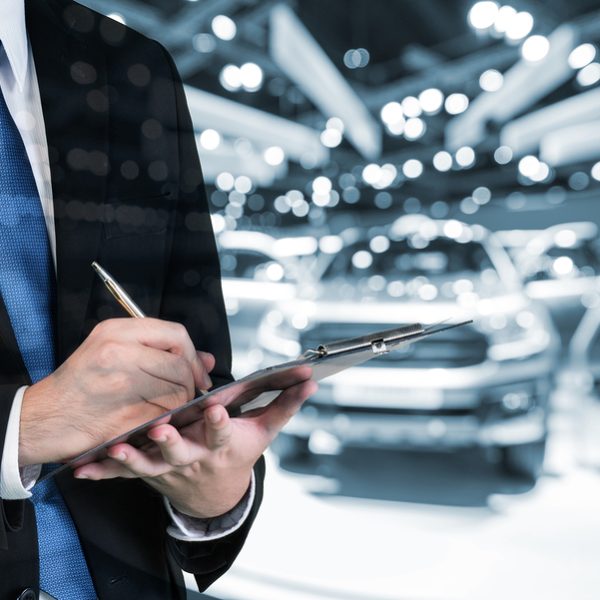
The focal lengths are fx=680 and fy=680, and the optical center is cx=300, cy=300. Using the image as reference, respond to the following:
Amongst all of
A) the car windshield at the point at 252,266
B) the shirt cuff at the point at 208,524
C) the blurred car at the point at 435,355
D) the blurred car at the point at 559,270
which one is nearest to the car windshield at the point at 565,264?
the blurred car at the point at 559,270

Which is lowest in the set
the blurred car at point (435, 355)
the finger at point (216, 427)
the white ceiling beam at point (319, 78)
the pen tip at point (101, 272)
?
the finger at point (216, 427)

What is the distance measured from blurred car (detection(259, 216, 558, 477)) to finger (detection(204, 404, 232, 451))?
1918 mm

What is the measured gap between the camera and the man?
0.48 m

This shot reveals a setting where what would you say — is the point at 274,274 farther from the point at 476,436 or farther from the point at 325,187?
the point at 476,436

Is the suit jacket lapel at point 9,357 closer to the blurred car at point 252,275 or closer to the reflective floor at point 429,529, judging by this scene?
the reflective floor at point 429,529

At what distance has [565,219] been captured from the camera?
3385 millimetres

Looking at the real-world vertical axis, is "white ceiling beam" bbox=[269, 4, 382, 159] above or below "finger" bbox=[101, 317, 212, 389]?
above

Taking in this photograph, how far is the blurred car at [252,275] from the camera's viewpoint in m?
3.31

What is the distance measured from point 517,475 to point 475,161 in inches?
62.0

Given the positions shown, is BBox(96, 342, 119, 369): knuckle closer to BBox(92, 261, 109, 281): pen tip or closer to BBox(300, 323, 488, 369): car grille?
BBox(92, 261, 109, 281): pen tip

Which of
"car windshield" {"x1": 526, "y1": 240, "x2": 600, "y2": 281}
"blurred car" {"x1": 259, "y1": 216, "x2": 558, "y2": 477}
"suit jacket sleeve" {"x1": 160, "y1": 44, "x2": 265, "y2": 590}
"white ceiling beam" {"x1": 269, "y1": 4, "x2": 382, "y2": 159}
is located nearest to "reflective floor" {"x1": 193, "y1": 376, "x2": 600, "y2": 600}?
"blurred car" {"x1": 259, "y1": 216, "x2": 558, "y2": 477}

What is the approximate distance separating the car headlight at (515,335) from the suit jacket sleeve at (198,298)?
1.79m

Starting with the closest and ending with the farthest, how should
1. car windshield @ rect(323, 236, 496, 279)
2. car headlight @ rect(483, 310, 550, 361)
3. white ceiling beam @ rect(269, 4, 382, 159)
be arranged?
car headlight @ rect(483, 310, 550, 361) → car windshield @ rect(323, 236, 496, 279) → white ceiling beam @ rect(269, 4, 382, 159)

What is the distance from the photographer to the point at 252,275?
3465 mm
